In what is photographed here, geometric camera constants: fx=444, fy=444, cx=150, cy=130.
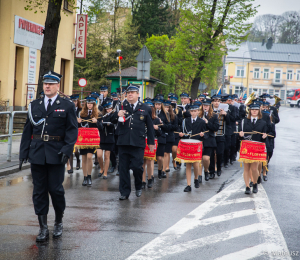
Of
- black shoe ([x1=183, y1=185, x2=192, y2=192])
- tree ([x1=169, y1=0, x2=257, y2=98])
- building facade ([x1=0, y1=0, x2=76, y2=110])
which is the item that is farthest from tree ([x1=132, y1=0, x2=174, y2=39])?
black shoe ([x1=183, y1=185, x2=192, y2=192])

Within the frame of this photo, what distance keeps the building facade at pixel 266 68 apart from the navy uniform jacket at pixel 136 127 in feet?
250

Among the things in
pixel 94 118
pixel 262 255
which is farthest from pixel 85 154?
pixel 262 255

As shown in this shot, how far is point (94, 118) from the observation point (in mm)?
10102

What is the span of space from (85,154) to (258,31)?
82.8 metres

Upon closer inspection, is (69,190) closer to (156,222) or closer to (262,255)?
(156,222)

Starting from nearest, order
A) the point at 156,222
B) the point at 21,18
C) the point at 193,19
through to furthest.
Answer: the point at 156,222, the point at 21,18, the point at 193,19

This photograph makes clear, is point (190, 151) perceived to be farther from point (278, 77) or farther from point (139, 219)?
point (278, 77)

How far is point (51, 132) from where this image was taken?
5.67m

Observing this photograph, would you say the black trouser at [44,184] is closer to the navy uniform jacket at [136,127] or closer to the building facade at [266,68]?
the navy uniform jacket at [136,127]

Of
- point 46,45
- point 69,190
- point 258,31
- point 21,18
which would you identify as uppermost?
point 258,31

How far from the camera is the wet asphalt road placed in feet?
17.0

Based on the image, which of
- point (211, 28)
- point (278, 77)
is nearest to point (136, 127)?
point (211, 28)

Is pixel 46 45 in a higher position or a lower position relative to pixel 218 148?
higher

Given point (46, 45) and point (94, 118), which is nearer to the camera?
point (94, 118)
